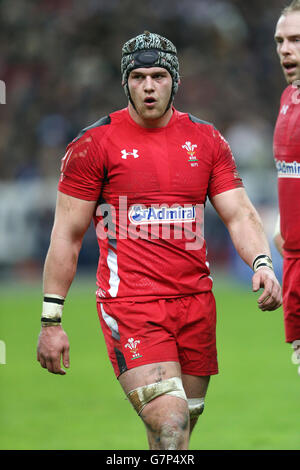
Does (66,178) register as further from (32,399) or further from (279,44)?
(32,399)

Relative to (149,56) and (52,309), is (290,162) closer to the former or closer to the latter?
(149,56)

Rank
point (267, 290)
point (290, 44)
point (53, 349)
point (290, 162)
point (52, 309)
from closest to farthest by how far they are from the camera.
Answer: point (267, 290) → point (53, 349) → point (52, 309) → point (290, 44) → point (290, 162)

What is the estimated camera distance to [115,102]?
70.3 feet

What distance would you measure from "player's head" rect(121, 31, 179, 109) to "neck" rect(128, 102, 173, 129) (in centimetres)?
8

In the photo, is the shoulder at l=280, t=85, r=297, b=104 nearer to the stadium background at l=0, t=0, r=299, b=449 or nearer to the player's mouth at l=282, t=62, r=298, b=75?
the player's mouth at l=282, t=62, r=298, b=75

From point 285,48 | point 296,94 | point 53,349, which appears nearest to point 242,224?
point 296,94

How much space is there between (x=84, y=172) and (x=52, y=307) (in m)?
0.74

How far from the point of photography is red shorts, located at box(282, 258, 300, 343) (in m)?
5.64

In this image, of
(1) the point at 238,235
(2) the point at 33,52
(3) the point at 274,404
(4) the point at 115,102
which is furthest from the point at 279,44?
(2) the point at 33,52

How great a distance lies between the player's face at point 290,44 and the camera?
5402mm

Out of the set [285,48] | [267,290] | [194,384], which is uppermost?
[285,48]

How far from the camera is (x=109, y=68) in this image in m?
22.6

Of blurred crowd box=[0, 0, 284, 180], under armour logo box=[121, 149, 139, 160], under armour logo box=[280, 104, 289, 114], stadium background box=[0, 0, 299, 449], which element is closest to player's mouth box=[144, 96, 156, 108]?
under armour logo box=[121, 149, 139, 160]

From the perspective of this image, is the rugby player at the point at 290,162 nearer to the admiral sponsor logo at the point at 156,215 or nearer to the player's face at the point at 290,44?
the player's face at the point at 290,44
